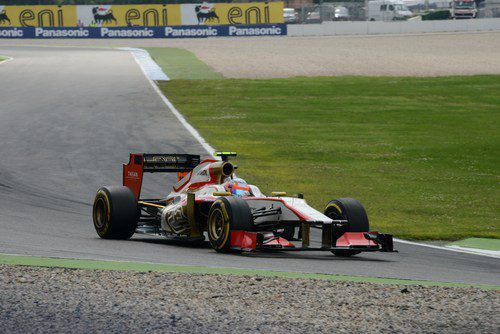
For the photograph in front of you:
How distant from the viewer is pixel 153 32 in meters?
80.9

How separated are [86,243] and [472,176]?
10498 mm

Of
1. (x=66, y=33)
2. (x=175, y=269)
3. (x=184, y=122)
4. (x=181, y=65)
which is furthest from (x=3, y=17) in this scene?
(x=175, y=269)

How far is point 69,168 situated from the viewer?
19.0 m

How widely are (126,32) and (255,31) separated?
10.4m

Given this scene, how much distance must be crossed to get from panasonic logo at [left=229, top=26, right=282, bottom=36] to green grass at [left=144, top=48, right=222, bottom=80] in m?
16.9

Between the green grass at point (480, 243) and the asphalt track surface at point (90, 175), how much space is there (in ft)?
2.87

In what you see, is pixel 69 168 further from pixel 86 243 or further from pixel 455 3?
pixel 455 3

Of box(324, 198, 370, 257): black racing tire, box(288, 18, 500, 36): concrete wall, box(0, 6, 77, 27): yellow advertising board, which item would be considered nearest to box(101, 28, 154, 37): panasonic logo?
box(0, 6, 77, 27): yellow advertising board

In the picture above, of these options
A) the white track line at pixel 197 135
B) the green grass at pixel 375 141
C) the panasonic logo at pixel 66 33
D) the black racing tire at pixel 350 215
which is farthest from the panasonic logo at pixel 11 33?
the black racing tire at pixel 350 215

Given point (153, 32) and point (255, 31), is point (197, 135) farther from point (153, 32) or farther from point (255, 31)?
point (255, 31)

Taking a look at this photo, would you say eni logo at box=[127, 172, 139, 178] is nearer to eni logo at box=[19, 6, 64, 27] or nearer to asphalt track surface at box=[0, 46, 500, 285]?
asphalt track surface at box=[0, 46, 500, 285]

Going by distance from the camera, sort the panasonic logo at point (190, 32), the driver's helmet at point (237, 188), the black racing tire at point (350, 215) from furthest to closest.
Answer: the panasonic logo at point (190, 32) < the driver's helmet at point (237, 188) < the black racing tire at point (350, 215)

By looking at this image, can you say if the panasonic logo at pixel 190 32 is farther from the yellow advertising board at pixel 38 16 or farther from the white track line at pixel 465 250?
the white track line at pixel 465 250

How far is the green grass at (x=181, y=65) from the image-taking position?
1748 inches
